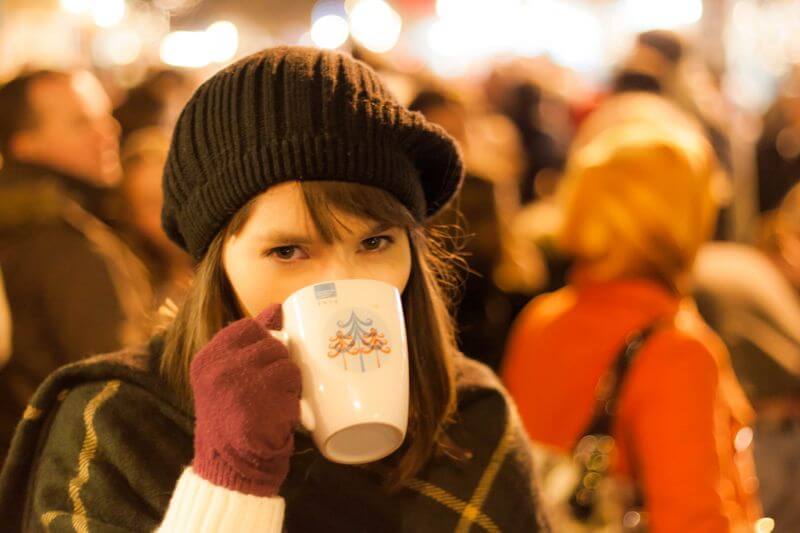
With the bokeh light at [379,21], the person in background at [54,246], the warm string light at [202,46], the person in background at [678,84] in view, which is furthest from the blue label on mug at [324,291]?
the bokeh light at [379,21]

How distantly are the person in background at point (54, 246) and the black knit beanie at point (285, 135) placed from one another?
112 cm

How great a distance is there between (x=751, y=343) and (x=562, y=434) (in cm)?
96

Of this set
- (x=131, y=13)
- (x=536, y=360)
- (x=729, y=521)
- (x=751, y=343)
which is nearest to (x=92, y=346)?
(x=536, y=360)

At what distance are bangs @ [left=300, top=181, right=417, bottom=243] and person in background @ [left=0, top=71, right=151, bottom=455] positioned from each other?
1.25m

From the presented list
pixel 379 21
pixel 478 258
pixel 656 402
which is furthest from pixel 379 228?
pixel 379 21

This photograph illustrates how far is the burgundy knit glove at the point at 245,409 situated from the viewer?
123cm

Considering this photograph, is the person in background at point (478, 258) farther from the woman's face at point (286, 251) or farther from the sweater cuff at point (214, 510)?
the sweater cuff at point (214, 510)

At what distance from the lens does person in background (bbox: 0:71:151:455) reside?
2.79 meters

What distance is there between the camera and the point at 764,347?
10.0ft

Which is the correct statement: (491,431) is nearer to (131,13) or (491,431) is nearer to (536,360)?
(536,360)

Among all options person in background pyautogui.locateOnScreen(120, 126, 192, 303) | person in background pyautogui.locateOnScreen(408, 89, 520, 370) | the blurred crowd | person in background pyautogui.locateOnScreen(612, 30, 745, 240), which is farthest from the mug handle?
person in background pyautogui.locateOnScreen(612, 30, 745, 240)

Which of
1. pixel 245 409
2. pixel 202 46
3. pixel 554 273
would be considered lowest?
pixel 202 46

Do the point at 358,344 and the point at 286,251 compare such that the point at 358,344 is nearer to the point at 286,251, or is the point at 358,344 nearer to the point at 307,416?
the point at 307,416

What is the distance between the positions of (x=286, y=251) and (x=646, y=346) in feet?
4.02
